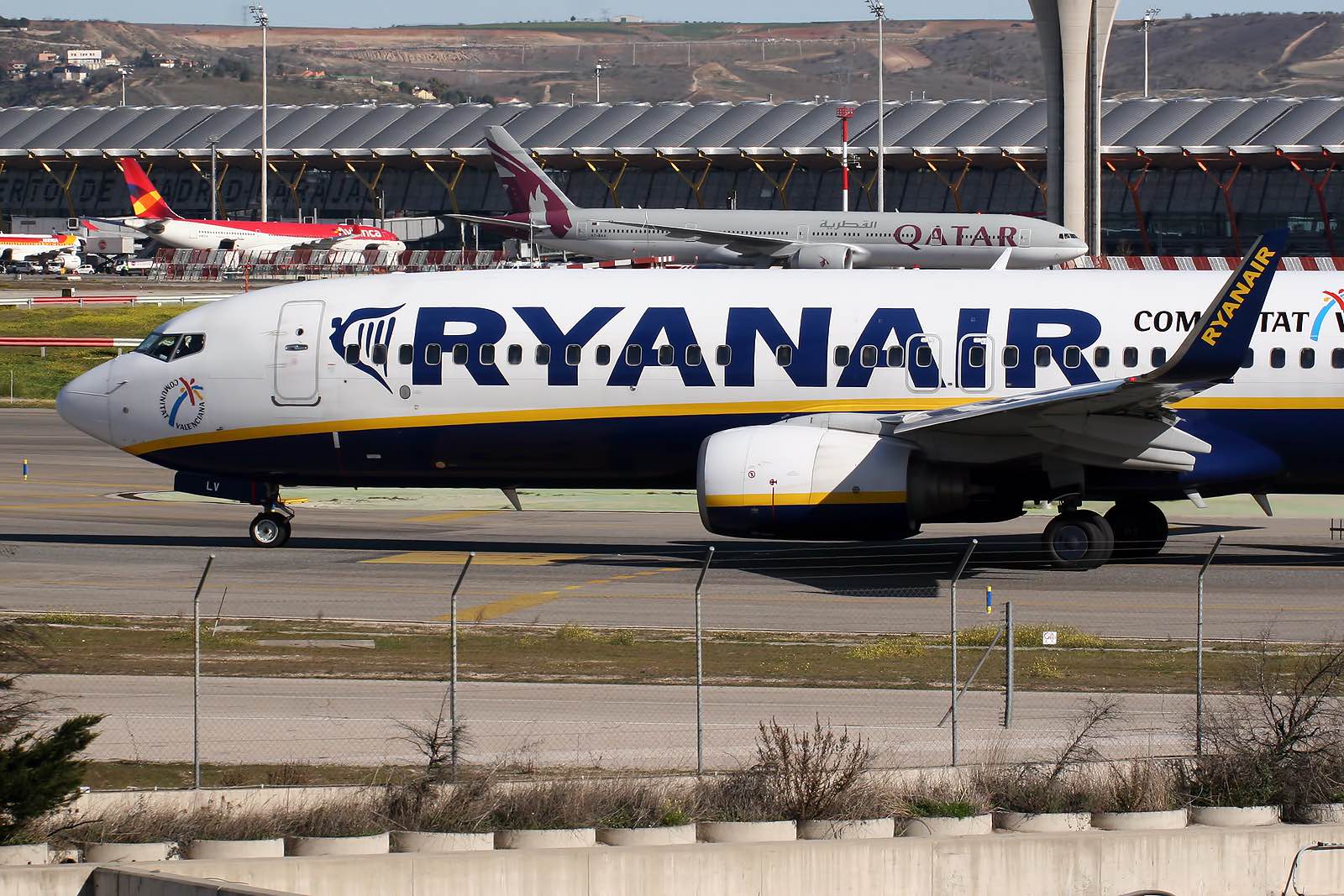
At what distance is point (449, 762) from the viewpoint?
15562mm

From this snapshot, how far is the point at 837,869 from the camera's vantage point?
14039mm

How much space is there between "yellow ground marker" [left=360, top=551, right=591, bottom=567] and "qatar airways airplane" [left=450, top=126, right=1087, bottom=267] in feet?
172

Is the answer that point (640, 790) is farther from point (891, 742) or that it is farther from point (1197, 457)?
point (1197, 457)

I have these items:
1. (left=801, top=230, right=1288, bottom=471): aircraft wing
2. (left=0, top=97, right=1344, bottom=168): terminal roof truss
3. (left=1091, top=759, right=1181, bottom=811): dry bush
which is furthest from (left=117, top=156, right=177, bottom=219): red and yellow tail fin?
(left=1091, top=759, right=1181, bottom=811): dry bush

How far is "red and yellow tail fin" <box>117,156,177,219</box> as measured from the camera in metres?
123

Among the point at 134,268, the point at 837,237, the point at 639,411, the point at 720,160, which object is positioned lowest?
the point at 134,268

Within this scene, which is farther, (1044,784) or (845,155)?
(845,155)

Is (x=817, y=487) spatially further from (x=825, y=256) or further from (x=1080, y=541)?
(x=825, y=256)

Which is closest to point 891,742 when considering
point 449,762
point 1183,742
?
point 1183,742

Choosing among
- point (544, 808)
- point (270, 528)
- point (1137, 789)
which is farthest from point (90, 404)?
point (1137, 789)

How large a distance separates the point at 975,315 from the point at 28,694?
15.3 meters

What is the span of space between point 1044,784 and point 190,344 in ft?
59.0

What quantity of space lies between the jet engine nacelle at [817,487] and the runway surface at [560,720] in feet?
22.4

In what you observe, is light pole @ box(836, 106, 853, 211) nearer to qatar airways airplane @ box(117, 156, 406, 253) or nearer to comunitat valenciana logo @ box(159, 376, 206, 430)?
qatar airways airplane @ box(117, 156, 406, 253)
